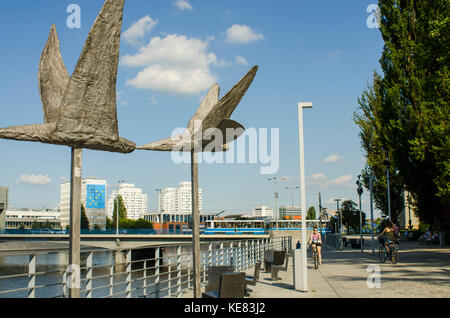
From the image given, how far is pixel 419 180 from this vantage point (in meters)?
27.5

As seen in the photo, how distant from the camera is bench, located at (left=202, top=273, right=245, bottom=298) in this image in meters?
8.13

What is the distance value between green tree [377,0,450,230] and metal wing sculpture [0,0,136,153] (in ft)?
64.4

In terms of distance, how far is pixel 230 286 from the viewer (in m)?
8.24

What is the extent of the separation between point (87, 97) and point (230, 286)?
4.67 meters

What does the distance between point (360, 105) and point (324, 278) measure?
85.9 feet

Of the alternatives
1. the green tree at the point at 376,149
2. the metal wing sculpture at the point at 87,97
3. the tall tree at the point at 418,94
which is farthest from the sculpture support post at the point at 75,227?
the green tree at the point at 376,149

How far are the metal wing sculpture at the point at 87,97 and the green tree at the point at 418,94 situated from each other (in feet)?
64.4

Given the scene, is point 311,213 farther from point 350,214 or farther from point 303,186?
A: point 303,186

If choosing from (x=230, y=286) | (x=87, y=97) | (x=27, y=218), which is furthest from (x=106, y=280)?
(x=27, y=218)

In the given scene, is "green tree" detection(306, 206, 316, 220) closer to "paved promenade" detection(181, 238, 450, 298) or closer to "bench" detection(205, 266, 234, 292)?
"paved promenade" detection(181, 238, 450, 298)

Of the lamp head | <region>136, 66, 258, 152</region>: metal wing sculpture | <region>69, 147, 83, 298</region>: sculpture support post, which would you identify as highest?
the lamp head
